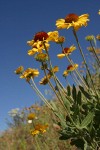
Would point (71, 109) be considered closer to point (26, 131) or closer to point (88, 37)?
point (88, 37)

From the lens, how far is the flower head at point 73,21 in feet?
7.21

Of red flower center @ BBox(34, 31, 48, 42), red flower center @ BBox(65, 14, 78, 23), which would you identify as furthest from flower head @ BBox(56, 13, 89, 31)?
red flower center @ BBox(34, 31, 48, 42)

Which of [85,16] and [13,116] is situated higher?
[13,116]

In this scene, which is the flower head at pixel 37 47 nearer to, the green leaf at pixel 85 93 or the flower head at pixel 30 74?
the flower head at pixel 30 74

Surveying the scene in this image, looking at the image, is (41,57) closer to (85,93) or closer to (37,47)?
(37,47)

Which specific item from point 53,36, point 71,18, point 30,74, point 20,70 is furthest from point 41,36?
point 20,70

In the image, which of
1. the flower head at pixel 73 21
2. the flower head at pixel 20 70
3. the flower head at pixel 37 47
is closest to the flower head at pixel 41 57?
the flower head at pixel 37 47

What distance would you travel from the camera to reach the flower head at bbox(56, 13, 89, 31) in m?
2.20

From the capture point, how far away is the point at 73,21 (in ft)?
7.54

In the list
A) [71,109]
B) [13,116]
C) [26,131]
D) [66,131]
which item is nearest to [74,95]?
[71,109]

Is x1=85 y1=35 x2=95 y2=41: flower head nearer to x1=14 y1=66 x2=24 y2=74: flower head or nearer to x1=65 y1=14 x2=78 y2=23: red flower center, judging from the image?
x1=65 y1=14 x2=78 y2=23: red flower center

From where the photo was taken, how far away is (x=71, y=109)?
93.9 inches

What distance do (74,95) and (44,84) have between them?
0.48 m

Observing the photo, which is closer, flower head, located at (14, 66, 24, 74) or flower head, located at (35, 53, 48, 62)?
flower head, located at (35, 53, 48, 62)
